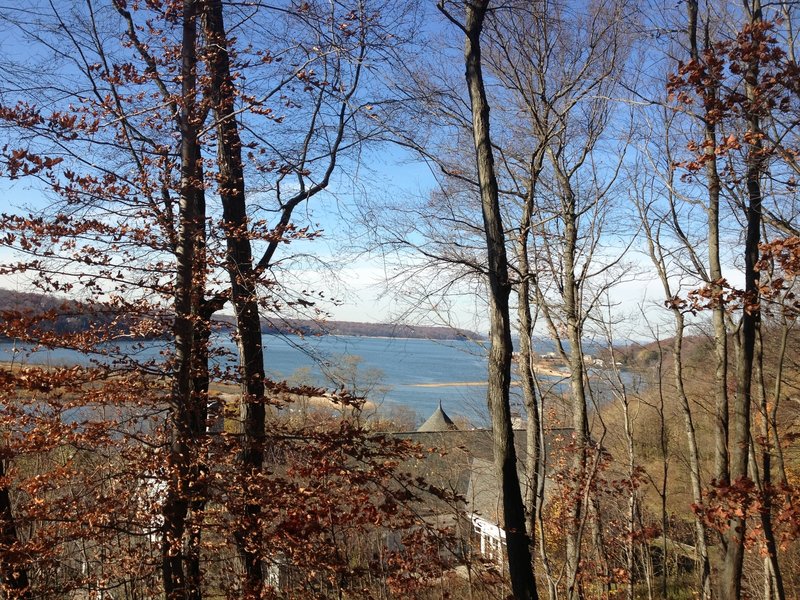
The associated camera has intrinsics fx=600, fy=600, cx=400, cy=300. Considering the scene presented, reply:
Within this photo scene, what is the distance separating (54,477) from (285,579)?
3342 millimetres

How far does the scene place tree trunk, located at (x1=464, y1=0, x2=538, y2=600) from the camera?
16.5 feet

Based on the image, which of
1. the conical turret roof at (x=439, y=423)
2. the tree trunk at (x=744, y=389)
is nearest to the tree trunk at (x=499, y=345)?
the tree trunk at (x=744, y=389)

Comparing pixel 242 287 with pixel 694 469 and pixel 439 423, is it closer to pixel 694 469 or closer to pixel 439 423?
pixel 694 469

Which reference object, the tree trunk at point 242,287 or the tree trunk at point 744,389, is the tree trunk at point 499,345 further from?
the tree trunk at point 744,389

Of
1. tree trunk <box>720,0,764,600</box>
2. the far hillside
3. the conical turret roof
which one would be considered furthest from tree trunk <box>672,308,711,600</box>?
the conical turret roof

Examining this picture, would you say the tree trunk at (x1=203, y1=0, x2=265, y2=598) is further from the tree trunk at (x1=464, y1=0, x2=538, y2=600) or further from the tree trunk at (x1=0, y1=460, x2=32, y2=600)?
the tree trunk at (x1=464, y1=0, x2=538, y2=600)

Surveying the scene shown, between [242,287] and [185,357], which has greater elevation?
[242,287]

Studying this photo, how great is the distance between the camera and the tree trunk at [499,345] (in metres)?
5.04

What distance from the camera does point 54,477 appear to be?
5125 millimetres

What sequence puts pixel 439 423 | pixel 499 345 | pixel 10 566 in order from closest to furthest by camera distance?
pixel 10 566 < pixel 499 345 < pixel 439 423

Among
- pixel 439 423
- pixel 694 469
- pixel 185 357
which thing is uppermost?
pixel 185 357

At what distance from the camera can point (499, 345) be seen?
17.7 feet

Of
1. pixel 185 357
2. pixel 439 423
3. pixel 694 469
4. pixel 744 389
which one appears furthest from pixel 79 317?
pixel 439 423

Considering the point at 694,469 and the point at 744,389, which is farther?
the point at 694,469
